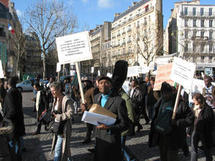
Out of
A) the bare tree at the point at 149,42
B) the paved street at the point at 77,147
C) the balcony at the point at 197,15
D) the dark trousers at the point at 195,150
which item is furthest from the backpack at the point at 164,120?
the balcony at the point at 197,15

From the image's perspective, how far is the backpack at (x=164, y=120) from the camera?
12.3ft

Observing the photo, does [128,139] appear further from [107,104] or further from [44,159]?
[107,104]

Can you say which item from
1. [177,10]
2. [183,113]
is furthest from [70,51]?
[177,10]

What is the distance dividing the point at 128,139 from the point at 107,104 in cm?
392

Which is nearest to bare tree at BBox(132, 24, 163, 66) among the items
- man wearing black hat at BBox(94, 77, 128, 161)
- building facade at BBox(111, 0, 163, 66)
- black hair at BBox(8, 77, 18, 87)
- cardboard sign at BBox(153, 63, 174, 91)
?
building facade at BBox(111, 0, 163, 66)

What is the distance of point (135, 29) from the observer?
53.5 meters

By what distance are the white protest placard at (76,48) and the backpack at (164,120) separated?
154cm

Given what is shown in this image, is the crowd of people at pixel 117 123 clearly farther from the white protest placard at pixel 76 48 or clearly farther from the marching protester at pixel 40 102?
the marching protester at pixel 40 102

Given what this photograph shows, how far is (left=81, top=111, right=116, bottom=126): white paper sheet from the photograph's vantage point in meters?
2.77

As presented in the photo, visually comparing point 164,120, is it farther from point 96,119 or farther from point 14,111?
point 14,111

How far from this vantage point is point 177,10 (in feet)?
200

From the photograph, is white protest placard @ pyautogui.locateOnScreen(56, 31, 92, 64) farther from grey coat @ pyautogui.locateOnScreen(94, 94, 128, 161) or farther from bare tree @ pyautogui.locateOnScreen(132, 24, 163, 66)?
bare tree @ pyautogui.locateOnScreen(132, 24, 163, 66)

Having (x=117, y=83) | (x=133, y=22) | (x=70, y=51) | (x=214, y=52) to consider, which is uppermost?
(x=133, y=22)

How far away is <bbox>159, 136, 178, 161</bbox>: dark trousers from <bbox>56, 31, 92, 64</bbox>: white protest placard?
1.88 m
